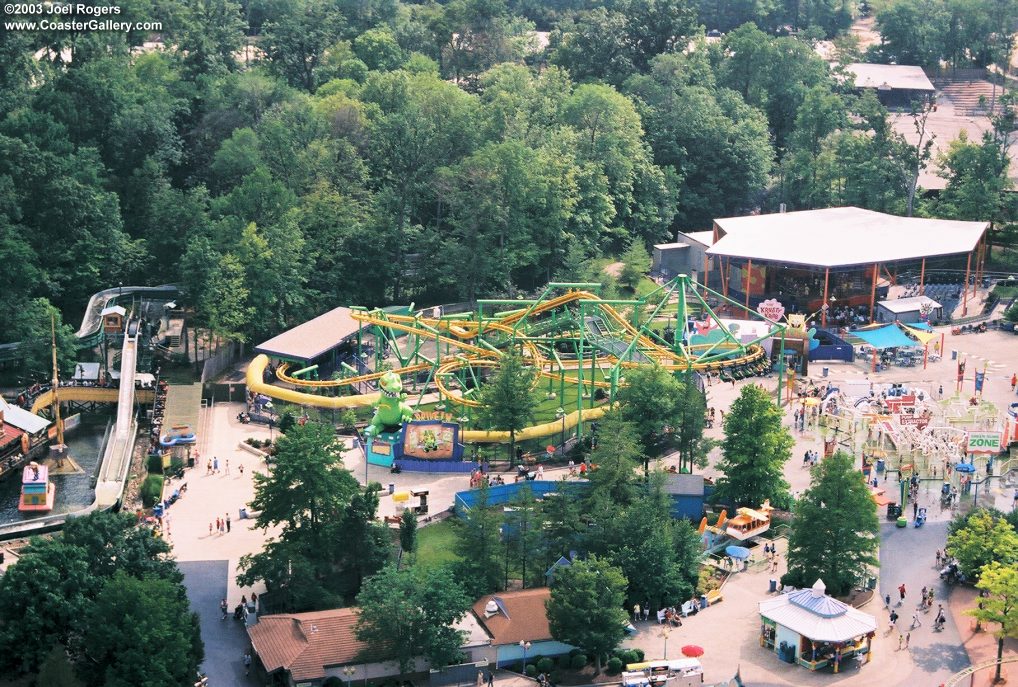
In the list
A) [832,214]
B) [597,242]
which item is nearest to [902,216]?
[832,214]

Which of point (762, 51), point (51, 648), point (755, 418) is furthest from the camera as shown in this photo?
point (762, 51)


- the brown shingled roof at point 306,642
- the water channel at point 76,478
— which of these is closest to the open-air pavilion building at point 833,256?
the water channel at point 76,478

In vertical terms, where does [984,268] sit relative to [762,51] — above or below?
below

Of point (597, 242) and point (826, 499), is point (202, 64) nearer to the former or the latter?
point (597, 242)

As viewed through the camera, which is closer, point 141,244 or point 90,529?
point 90,529

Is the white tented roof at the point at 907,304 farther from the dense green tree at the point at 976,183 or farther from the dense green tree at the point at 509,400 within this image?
the dense green tree at the point at 509,400

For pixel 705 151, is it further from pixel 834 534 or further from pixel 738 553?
pixel 834 534

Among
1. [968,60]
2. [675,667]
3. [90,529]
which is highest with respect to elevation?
[968,60]

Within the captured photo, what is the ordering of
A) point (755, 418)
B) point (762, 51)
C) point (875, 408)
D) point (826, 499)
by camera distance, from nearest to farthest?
point (826, 499)
point (755, 418)
point (875, 408)
point (762, 51)
